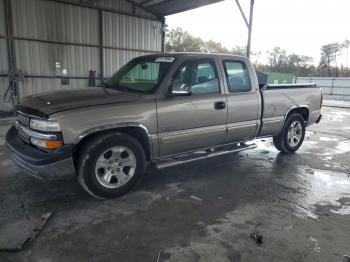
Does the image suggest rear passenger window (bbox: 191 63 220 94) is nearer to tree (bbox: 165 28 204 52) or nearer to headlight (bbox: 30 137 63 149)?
headlight (bbox: 30 137 63 149)

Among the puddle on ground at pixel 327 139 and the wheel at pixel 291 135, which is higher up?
the wheel at pixel 291 135

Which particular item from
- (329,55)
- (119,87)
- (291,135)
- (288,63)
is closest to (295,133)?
(291,135)

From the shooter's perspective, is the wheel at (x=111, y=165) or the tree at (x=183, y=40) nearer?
the wheel at (x=111, y=165)

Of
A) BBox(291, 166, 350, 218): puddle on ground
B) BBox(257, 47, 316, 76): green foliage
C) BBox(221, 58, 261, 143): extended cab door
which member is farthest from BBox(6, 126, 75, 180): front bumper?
BBox(257, 47, 316, 76): green foliage

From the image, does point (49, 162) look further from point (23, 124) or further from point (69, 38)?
point (69, 38)

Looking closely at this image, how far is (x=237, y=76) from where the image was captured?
196 inches

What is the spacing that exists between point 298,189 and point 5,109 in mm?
10494

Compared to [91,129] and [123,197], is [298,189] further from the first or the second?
[91,129]

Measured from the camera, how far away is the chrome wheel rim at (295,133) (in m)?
6.16

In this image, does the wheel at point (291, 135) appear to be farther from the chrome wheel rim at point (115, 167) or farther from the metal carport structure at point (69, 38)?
the metal carport structure at point (69, 38)

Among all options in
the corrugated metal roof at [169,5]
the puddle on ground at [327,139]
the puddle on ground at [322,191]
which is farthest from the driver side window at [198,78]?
the corrugated metal roof at [169,5]

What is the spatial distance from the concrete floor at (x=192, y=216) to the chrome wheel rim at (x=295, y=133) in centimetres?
104

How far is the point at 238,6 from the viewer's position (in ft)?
35.1

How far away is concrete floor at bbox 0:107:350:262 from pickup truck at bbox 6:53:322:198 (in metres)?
0.39
